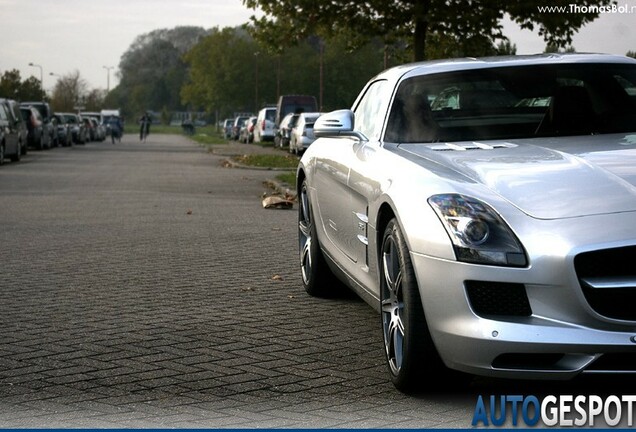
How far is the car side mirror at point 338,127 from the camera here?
754 cm

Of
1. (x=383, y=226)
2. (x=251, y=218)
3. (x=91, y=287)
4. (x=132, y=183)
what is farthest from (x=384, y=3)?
(x=383, y=226)

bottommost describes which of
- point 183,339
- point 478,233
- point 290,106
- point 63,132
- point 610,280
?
point 63,132

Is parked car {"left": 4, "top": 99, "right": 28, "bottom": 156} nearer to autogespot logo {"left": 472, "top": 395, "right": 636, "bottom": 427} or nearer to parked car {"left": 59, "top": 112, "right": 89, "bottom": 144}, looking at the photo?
parked car {"left": 59, "top": 112, "right": 89, "bottom": 144}

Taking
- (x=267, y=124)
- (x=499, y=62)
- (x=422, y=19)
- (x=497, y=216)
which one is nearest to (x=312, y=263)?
(x=499, y=62)

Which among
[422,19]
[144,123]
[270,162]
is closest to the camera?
[422,19]

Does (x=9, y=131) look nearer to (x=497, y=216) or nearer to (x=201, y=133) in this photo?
(x=497, y=216)

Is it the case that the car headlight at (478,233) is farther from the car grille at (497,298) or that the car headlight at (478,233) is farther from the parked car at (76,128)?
the parked car at (76,128)

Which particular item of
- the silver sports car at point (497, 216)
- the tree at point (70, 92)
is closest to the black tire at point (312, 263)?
the silver sports car at point (497, 216)

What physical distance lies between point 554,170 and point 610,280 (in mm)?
798

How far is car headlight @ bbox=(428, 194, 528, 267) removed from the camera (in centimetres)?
526

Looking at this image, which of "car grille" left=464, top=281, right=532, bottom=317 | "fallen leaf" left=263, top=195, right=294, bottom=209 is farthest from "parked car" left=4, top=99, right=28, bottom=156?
"car grille" left=464, top=281, right=532, bottom=317

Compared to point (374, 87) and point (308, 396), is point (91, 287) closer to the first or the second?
point (374, 87)

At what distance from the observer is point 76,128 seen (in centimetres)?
6850

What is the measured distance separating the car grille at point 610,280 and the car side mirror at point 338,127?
245cm
